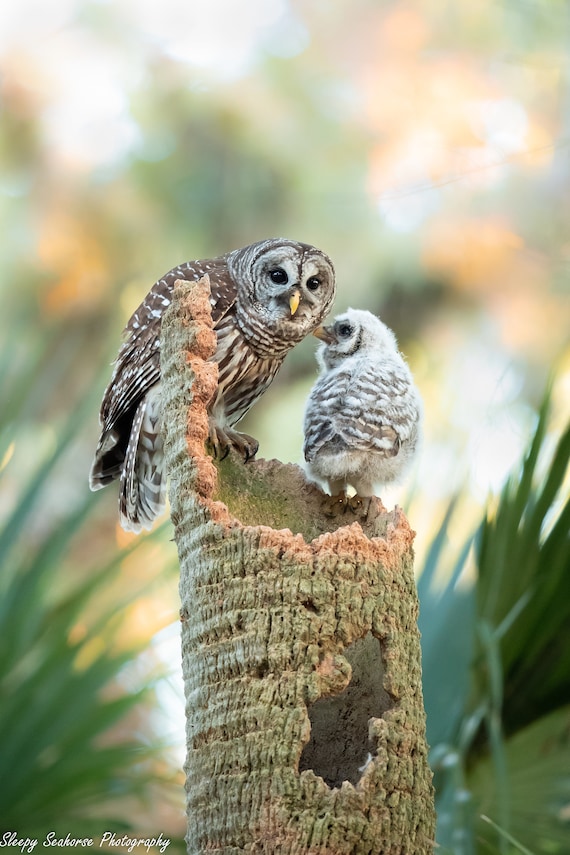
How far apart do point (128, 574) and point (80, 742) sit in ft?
1.53

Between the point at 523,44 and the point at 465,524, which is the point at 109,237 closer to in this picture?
the point at 523,44

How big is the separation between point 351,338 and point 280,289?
0.17 metres

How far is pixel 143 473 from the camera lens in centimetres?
201

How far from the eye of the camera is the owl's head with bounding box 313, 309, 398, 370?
194 centimetres

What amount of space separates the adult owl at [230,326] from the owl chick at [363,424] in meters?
0.18

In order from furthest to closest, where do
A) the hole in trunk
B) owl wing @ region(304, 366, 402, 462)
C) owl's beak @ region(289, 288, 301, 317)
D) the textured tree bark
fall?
owl's beak @ region(289, 288, 301, 317)
owl wing @ region(304, 366, 402, 462)
the hole in trunk
the textured tree bark

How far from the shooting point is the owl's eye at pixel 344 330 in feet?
6.45

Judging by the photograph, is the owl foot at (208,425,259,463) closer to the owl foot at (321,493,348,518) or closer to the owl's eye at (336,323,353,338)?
the owl foot at (321,493,348,518)

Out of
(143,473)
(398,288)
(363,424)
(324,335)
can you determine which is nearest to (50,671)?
(143,473)

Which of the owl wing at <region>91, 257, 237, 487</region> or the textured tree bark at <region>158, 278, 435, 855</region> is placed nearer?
the textured tree bark at <region>158, 278, 435, 855</region>

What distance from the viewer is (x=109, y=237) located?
5.24 m

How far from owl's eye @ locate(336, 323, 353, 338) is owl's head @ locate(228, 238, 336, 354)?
50mm

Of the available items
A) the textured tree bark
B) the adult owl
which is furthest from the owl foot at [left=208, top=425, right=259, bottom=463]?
the textured tree bark

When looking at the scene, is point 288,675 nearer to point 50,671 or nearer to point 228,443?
point 228,443
